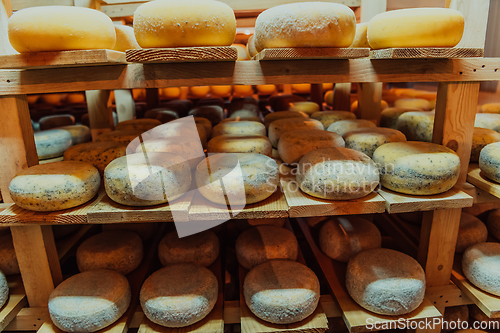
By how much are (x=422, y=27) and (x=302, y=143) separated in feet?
2.46

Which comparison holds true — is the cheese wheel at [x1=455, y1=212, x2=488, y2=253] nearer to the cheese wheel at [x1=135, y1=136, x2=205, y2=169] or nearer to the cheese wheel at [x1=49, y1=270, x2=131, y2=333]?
the cheese wheel at [x1=135, y1=136, x2=205, y2=169]

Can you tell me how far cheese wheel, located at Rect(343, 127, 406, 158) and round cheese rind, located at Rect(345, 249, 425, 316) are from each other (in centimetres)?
59

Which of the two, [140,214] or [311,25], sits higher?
[311,25]

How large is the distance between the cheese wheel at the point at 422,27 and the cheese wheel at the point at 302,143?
563 millimetres

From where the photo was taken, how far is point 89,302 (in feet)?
4.83

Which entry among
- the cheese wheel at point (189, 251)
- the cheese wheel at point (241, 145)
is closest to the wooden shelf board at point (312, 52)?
the cheese wheel at point (241, 145)

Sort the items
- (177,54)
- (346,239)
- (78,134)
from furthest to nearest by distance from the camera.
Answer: (78,134), (346,239), (177,54)

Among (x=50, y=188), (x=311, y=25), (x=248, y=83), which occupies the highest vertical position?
(x=311, y=25)

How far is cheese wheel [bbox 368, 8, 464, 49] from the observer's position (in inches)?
50.0

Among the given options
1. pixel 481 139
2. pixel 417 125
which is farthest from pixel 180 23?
pixel 481 139

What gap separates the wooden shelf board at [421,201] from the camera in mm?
1361

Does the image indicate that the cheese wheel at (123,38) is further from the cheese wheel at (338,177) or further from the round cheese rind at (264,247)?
the round cheese rind at (264,247)

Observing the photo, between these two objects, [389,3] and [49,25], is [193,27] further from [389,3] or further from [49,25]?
[389,3]

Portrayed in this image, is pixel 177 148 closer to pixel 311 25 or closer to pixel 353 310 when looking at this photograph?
pixel 311 25
